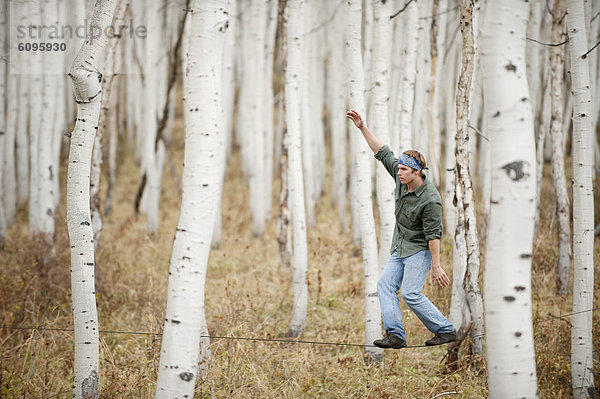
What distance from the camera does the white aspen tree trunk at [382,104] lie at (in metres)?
5.39

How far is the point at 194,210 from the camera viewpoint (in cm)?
321

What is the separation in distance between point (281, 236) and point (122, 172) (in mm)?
10632

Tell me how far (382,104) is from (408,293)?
217 cm

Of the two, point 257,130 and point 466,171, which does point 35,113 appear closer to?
point 257,130

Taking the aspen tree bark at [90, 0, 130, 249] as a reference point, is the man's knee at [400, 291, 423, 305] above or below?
below

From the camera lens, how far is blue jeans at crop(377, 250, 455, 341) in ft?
14.3

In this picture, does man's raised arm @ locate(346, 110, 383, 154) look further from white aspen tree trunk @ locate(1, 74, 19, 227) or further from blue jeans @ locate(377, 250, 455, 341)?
white aspen tree trunk @ locate(1, 74, 19, 227)

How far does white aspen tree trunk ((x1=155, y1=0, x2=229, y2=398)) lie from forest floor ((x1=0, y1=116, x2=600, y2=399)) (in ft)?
2.96

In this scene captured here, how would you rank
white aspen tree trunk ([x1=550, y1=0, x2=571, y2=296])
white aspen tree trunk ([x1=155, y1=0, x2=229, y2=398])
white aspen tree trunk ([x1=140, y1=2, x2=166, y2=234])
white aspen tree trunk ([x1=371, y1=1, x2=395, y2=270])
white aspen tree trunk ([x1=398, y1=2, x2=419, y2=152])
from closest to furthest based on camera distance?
white aspen tree trunk ([x1=155, y1=0, x2=229, y2=398]), white aspen tree trunk ([x1=371, y1=1, x2=395, y2=270]), white aspen tree trunk ([x1=398, y1=2, x2=419, y2=152]), white aspen tree trunk ([x1=550, y1=0, x2=571, y2=296]), white aspen tree trunk ([x1=140, y1=2, x2=166, y2=234])

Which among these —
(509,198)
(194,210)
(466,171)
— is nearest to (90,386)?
(194,210)

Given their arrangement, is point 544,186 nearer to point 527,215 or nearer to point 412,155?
point 412,155

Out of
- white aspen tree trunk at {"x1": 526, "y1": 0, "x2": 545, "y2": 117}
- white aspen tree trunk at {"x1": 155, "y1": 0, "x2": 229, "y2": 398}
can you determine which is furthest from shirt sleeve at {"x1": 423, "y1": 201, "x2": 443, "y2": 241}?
white aspen tree trunk at {"x1": 526, "y1": 0, "x2": 545, "y2": 117}

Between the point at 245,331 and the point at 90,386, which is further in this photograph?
the point at 245,331

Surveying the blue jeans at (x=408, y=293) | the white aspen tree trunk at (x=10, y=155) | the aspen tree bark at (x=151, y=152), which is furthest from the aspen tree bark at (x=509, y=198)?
the white aspen tree trunk at (x=10, y=155)
